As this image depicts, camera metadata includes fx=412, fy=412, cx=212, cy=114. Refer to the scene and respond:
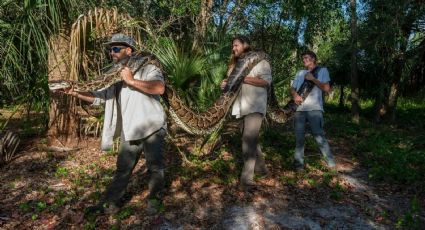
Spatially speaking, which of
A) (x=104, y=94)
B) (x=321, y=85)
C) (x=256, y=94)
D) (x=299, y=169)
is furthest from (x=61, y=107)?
(x=321, y=85)

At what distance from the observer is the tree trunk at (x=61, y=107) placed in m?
7.18

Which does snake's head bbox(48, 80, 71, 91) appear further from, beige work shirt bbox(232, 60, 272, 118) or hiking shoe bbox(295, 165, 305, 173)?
hiking shoe bbox(295, 165, 305, 173)

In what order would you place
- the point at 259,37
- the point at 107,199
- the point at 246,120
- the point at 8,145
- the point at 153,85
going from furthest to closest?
1. the point at 259,37
2. the point at 8,145
3. the point at 246,120
4. the point at 107,199
5. the point at 153,85

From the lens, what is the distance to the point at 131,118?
181 inches

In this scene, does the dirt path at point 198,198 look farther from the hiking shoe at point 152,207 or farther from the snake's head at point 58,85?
the snake's head at point 58,85

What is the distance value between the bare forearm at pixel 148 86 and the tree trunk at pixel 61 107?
2967 mm

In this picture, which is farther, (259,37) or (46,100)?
(259,37)

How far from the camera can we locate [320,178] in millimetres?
6586

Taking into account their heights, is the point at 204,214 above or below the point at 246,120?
below

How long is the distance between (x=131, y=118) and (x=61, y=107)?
3.38 meters

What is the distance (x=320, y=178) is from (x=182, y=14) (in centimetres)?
497

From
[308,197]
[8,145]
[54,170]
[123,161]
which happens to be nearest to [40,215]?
[123,161]

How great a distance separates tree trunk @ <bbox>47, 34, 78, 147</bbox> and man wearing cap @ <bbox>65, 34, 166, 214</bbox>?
2.55 meters

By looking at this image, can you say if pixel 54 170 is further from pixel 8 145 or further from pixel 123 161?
pixel 123 161
